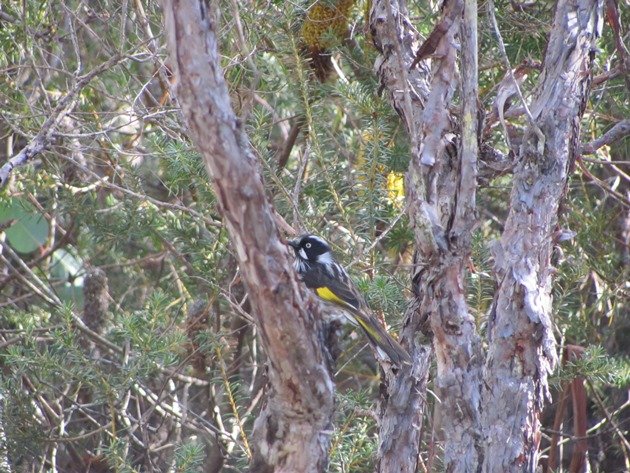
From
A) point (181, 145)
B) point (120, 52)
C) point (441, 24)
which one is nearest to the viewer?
point (441, 24)

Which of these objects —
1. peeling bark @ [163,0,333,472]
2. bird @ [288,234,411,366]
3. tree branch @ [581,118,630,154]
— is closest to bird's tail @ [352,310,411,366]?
bird @ [288,234,411,366]

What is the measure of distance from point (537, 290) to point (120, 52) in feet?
5.75

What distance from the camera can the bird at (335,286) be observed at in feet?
11.9

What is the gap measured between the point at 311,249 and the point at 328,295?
0.22 meters

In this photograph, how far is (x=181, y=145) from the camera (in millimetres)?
4230

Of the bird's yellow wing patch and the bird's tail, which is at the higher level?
the bird's tail

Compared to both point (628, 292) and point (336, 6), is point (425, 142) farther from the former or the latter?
point (628, 292)

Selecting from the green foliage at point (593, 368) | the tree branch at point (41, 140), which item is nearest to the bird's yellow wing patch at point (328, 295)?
the green foliage at point (593, 368)

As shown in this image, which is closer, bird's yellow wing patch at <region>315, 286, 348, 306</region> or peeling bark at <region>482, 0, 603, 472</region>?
peeling bark at <region>482, 0, 603, 472</region>

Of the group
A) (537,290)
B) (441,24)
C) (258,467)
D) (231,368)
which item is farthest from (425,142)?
(231,368)

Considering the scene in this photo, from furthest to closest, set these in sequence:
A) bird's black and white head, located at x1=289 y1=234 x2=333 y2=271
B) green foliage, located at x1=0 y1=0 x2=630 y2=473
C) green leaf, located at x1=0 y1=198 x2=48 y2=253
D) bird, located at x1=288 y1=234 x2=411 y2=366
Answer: green leaf, located at x1=0 y1=198 x2=48 y2=253 → bird's black and white head, located at x1=289 y1=234 x2=333 y2=271 → green foliage, located at x1=0 y1=0 x2=630 y2=473 → bird, located at x1=288 y1=234 x2=411 y2=366

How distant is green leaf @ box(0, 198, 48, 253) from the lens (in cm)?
489

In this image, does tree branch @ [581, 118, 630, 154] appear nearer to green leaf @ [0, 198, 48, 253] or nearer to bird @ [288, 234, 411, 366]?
bird @ [288, 234, 411, 366]

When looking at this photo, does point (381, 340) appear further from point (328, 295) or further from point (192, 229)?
point (192, 229)
